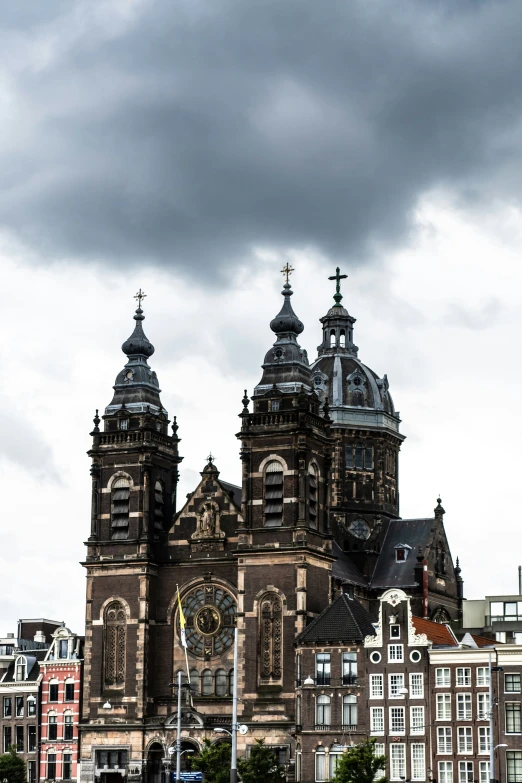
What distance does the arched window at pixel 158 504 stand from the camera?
355 feet

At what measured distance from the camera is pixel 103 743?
339 feet

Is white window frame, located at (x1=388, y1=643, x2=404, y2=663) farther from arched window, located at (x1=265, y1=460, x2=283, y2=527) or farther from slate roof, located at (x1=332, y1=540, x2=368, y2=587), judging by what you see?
slate roof, located at (x1=332, y1=540, x2=368, y2=587)

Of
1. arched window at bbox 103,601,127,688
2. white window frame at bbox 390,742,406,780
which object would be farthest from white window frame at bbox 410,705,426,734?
arched window at bbox 103,601,127,688

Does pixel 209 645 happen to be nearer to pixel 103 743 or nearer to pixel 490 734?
pixel 103 743

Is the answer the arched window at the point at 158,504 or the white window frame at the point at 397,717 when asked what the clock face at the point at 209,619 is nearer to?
the arched window at the point at 158,504

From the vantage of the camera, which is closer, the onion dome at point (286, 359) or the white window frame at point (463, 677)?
the white window frame at point (463, 677)

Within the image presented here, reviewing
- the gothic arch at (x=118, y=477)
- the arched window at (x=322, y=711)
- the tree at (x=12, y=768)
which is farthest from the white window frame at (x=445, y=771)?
the tree at (x=12, y=768)

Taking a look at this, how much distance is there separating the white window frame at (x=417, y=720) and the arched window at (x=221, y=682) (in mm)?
14974

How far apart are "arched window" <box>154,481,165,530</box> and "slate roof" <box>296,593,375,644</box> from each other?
15.2m

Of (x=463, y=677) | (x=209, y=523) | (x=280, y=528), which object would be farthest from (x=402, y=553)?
(x=463, y=677)

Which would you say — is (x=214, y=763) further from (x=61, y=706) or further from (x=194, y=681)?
(x=61, y=706)

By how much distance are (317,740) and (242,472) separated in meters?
18.5

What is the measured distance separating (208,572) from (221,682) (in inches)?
281

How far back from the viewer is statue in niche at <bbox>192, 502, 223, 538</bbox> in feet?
345
